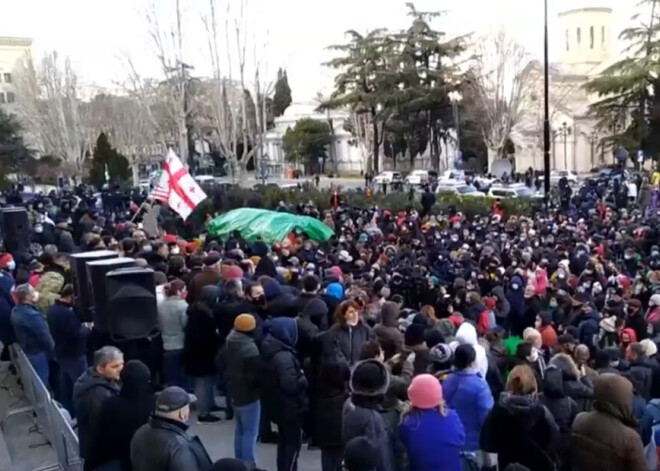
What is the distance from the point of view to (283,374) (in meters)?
6.56

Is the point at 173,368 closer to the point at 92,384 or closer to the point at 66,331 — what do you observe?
the point at 66,331

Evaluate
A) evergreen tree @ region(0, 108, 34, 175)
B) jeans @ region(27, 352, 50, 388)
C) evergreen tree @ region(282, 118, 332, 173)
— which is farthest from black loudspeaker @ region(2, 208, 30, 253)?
evergreen tree @ region(282, 118, 332, 173)

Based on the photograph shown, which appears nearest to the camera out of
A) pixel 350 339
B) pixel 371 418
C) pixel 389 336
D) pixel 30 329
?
pixel 371 418

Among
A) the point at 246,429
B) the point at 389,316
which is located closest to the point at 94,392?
the point at 246,429

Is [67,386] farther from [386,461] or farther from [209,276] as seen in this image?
[386,461]

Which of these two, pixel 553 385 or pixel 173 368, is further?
pixel 173 368

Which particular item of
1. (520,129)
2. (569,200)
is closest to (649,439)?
(569,200)

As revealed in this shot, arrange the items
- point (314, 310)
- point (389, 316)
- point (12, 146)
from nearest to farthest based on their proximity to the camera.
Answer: point (389, 316), point (314, 310), point (12, 146)

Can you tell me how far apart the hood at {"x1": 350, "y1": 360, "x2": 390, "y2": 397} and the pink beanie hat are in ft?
0.81

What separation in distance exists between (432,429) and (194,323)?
12.9 feet

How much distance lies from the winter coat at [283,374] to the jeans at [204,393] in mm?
2067

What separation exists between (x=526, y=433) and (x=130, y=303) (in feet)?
10.8

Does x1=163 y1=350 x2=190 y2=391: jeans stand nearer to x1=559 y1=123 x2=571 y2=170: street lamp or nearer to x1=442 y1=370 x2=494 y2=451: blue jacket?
x1=442 y1=370 x2=494 y2=451: blue jacket

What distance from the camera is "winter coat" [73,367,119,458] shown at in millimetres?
5441
